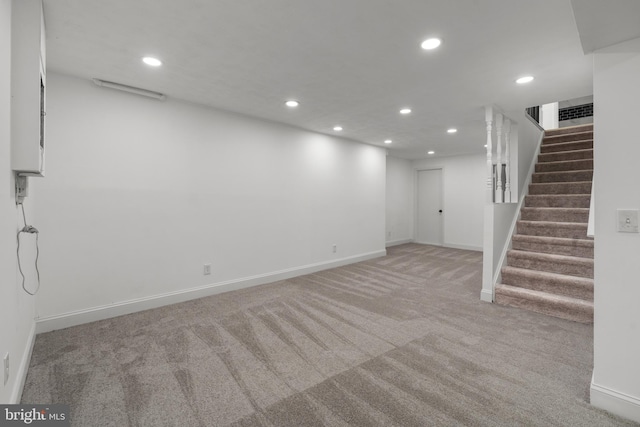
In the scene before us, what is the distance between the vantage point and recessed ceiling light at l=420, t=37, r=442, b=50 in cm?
214

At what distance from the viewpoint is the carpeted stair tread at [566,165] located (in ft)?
14.6

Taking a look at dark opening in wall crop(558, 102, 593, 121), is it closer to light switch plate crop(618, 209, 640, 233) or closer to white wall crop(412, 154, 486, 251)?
white wall crop(412, 154, 486, 251)

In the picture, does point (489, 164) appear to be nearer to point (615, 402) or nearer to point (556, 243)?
point (556, 243)

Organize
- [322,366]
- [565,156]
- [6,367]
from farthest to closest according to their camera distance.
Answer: [565,156] → [322,366] → [6,367]

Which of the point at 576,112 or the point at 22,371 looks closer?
the point at 22,371

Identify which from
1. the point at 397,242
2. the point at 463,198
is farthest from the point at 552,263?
the point at 397,242

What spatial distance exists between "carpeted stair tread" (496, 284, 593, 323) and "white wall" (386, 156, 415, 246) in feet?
13.6

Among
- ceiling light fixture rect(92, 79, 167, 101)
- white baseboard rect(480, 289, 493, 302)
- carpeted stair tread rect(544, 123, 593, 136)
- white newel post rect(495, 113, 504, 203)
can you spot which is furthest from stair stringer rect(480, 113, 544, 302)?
ceiling light fixture rect(92, 79, 167, 101)

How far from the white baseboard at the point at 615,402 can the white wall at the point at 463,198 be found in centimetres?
562

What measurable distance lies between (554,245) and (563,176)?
4.81 ft

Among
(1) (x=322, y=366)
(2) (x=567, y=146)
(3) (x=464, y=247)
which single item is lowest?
(1) (x=322, y=366)

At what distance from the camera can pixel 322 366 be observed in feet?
7.09

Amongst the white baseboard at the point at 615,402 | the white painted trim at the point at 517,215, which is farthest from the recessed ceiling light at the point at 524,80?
the white baseboard at the point at 615,402

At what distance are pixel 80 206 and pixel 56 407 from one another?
1.88 meters
